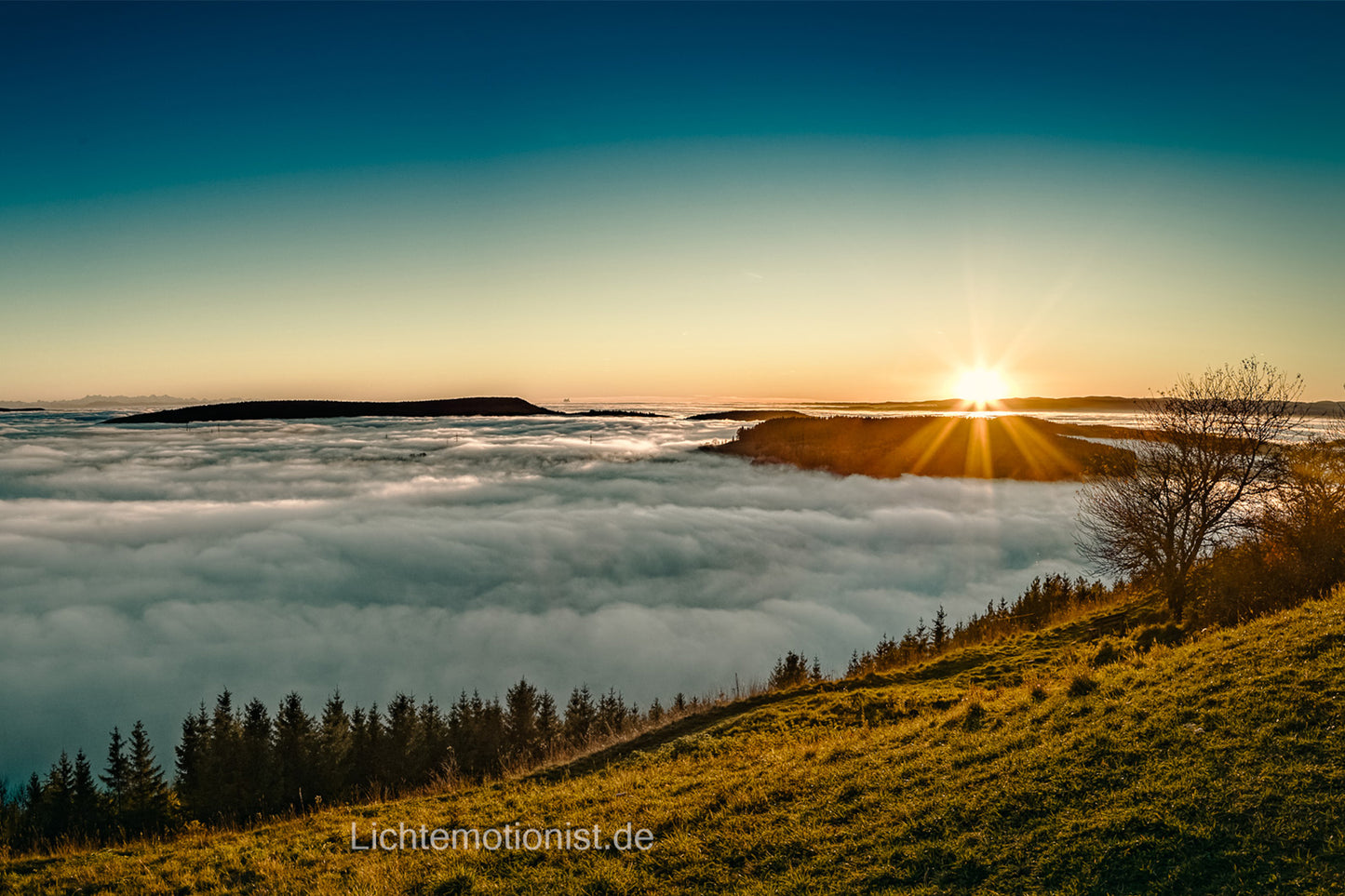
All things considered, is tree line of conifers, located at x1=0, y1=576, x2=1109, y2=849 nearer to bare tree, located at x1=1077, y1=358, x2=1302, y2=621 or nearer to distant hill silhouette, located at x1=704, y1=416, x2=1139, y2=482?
bare tree, located at x1=1077, y1=358, x2=1302, y2=621

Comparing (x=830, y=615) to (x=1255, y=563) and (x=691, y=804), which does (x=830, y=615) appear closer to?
(x=1255, y=563)

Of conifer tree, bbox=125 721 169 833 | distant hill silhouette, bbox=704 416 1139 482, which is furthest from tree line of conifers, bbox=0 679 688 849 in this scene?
distant hill silhouette, bbox=704 416 1139 482

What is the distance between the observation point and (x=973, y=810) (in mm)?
9523

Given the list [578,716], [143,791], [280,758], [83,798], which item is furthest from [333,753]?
[578,716]

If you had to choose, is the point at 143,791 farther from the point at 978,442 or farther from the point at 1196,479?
the point at 978,442

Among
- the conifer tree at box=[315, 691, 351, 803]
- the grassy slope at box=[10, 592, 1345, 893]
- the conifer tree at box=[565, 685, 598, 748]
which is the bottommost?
the conifer tree at box=[315, 691, 351, 803]

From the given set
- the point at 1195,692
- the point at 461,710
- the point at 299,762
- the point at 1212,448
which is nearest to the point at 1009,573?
the point at 461,710

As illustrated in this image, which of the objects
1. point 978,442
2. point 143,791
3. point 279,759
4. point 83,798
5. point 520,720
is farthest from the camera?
point 978,442

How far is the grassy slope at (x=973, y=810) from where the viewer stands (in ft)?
25.2

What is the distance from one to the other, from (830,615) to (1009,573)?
1855 inches

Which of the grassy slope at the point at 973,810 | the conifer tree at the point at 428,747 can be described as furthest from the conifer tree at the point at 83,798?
the grassy slope at the point at 973,810

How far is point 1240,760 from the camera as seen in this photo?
870cm

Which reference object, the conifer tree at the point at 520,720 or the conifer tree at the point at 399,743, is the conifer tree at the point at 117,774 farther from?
the conifer tree at the point at 520,720

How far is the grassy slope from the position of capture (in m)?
7.69
